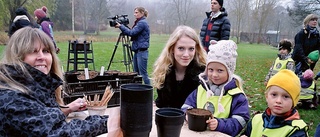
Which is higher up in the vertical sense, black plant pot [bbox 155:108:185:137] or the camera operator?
the camera operator

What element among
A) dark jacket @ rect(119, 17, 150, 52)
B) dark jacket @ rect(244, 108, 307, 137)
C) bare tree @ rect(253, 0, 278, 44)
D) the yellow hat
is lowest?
dark jacket @ rect(244, 108, 307, 137)

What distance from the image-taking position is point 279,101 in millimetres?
1722

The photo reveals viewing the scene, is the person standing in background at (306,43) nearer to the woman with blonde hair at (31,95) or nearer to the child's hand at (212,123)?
the child's hand at (212,123)

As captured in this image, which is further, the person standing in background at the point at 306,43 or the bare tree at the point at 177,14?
the bare tree at the point at 177,14

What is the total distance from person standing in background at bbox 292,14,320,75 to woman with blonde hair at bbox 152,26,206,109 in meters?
3.75

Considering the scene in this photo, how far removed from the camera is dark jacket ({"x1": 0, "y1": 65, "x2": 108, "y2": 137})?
1.09 metres

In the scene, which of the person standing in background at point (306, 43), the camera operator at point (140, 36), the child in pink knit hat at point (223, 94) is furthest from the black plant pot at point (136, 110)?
the person standing in background at point (306, 43)

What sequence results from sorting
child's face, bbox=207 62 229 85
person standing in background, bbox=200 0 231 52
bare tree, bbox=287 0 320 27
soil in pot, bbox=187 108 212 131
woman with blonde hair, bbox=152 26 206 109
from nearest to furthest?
soil in pot, bbox=187 108 212 131 < child's face, bbox=207 62 229 85 < woman with blonde hair, bbox=152 26 206 109 < person standing in background, bbox=200 0 231 52 < bare tree, bbox=287 0 320 27

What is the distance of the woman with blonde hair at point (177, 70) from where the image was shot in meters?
2.34

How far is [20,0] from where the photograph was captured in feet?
74.9

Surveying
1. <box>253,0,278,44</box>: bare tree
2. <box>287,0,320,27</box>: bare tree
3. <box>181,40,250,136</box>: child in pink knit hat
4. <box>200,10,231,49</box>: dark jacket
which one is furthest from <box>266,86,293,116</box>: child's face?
<box>253,0,278,44</box>: bare tree

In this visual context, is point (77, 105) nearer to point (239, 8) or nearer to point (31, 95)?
point (31, 95)

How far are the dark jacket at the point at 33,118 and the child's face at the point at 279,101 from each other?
1.13m

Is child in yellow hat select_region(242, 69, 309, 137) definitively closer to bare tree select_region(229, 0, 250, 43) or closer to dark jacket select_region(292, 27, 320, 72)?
dark jacket select_region(292, 27, 320, 72)
